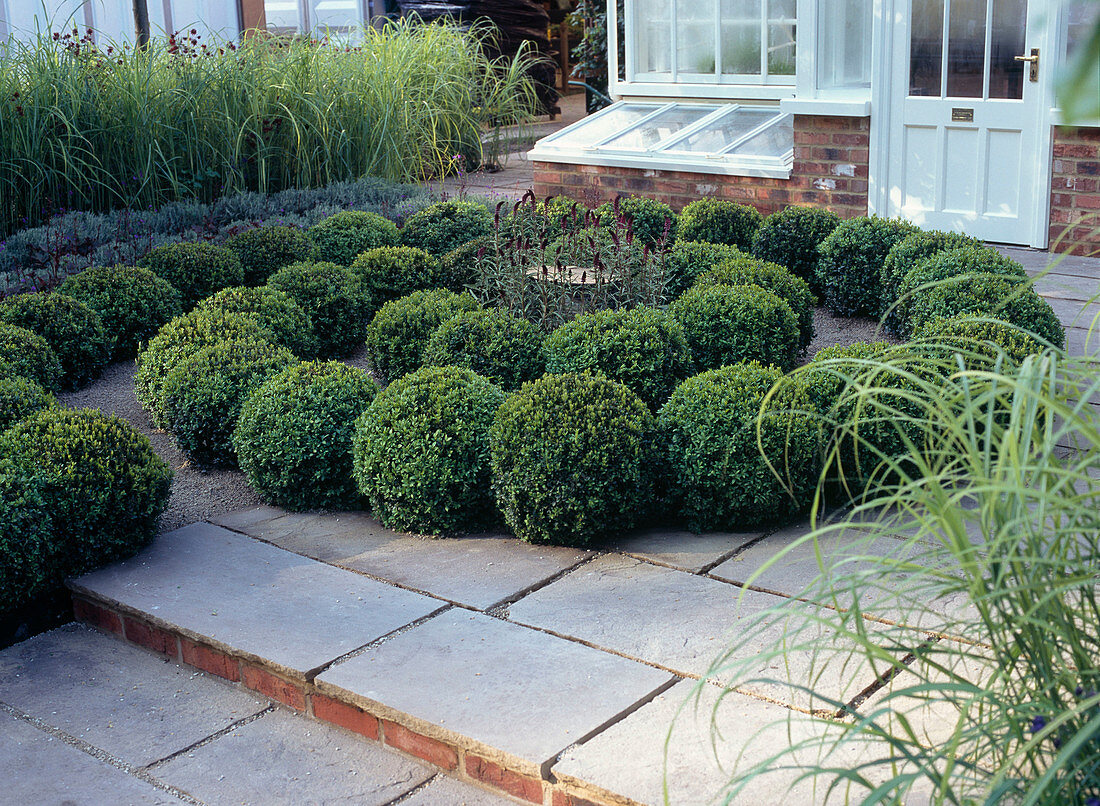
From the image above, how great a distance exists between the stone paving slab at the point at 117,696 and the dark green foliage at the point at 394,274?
289 cm

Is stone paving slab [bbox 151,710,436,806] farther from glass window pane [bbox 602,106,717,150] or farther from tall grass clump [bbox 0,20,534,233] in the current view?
glass window pane [bbox 602,106,717,150]

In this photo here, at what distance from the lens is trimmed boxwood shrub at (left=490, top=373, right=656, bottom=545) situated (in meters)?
3.41

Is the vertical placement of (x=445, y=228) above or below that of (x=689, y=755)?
above

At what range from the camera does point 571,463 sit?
11.2ft

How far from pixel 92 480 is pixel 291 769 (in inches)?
50.3

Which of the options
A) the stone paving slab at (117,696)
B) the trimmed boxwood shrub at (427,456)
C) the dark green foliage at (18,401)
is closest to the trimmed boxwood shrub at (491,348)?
the trimmed boxwood shrub at (427,456)

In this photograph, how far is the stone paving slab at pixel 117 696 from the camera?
9.19ft

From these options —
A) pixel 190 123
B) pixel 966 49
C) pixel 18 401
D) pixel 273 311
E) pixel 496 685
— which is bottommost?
pixel 496 685

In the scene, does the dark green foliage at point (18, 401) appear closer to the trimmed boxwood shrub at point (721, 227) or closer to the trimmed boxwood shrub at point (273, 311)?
the trimmed boxwood shrub at point (273, 311)

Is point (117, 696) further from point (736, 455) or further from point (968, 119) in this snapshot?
point (968, 119)

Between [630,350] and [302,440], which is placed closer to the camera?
[302,440]

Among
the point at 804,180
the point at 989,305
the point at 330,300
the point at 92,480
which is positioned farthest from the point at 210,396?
the point at 804,180

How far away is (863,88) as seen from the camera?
24.9 feet

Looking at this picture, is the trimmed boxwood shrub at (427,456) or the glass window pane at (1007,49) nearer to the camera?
the trimmed boxwood shrub at (427,456)
